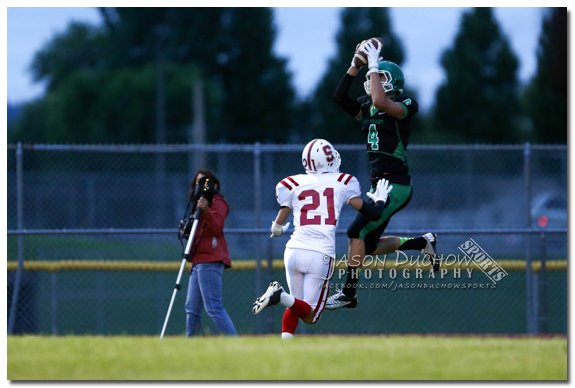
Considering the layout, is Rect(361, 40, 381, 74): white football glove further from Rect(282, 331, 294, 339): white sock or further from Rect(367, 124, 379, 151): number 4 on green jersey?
Rect(282, 331, 294, 339): white sock

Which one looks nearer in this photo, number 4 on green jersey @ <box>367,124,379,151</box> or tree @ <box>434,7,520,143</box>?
number 4 on green jersey @ <box>367,124,379,151</box>

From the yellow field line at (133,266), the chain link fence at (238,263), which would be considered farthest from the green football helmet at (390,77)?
the yellow field line at (133,266)

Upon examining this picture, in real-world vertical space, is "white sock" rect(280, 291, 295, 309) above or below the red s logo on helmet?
below

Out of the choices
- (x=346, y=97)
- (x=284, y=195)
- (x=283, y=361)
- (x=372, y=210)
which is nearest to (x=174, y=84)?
(x=346, y=97)

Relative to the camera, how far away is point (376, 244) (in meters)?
7.38

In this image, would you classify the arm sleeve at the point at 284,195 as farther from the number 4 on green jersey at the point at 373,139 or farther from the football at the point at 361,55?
the football at the point at 361,55

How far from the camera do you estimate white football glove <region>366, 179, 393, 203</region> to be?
692 centimetres

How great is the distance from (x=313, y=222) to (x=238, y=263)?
3.94 meters

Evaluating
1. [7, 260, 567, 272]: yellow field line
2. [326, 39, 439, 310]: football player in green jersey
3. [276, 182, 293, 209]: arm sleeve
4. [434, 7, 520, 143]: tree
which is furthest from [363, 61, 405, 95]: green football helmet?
[434, 7, 520, 143]: tree

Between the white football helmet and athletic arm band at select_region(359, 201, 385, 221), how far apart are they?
43 centimetres

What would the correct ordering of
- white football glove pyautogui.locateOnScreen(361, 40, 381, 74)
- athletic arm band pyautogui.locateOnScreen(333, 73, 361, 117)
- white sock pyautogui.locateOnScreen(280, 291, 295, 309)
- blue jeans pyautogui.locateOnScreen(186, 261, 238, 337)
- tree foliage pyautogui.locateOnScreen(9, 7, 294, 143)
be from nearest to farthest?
white sock pyautogui.locateOnScreen(280, 291, 295, 309) → white football glove pyautogui.locateOnScreen(361, 40, 381, 74) → athletic arm band pyautogui.locateOnScreen(333, 73, 361, 117) → blue jeans pyautogui.locateOnScreen(186, 261, 238, 337) → tree foliage pyautogui.locateOnScreen(9, 7, 294, 143)

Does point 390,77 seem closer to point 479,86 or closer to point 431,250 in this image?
point 431,250

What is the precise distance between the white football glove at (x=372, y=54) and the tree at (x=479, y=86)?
37938 millimetres

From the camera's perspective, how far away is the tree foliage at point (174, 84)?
1593 inches
